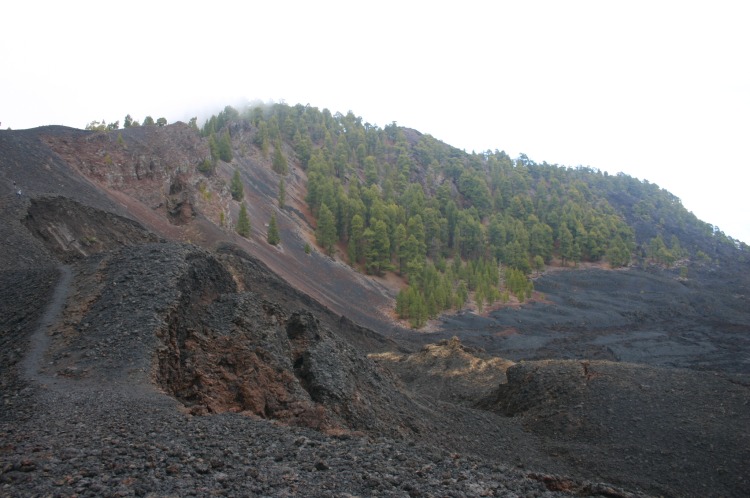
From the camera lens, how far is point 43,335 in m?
13.0

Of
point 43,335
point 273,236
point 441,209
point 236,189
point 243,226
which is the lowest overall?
point 43,335

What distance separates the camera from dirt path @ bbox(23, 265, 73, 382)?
37.7ft

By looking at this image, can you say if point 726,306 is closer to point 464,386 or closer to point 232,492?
point 464,386

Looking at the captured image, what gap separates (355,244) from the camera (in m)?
80.3

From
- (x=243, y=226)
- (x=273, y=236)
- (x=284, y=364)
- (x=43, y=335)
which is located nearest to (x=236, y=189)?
(x=273, y=236)

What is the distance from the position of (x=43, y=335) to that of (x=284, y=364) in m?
6.01

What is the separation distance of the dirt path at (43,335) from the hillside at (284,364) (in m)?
0.06

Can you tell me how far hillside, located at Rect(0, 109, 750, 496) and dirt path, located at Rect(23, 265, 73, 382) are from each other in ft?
0.19

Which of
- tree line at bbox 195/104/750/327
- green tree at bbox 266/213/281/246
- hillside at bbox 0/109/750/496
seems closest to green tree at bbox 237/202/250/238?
hillside at bbox 0/109/750/496

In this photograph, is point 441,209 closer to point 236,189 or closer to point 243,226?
Answer: point 236,189

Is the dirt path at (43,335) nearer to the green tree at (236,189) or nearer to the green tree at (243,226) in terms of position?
the green tree at (243,226)

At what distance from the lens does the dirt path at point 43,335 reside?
453 inches

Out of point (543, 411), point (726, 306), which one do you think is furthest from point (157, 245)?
point (726, 306)

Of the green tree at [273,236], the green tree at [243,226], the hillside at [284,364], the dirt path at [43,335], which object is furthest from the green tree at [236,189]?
the dirt path at [43,335]
